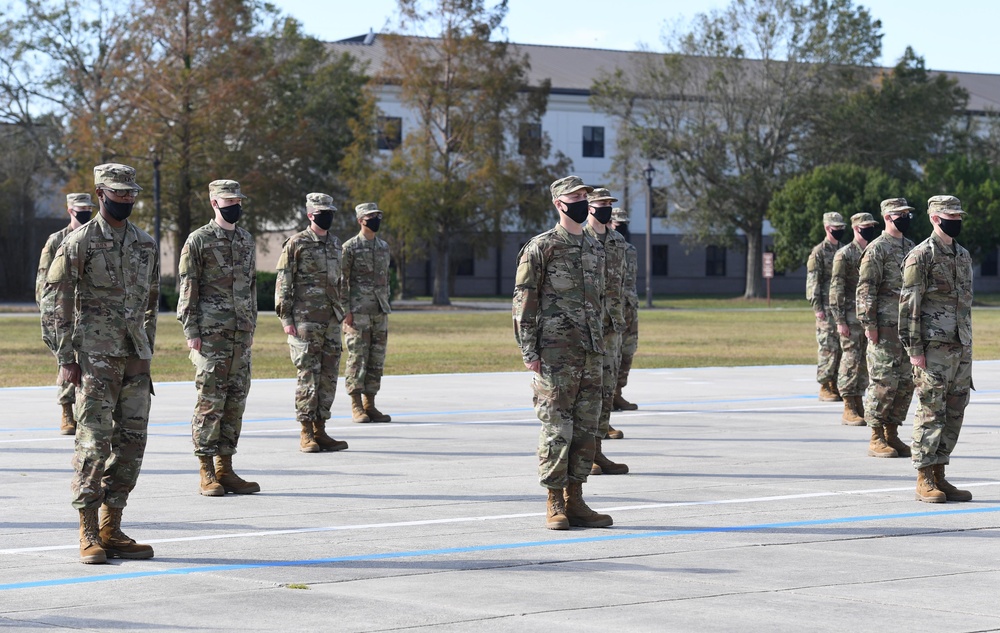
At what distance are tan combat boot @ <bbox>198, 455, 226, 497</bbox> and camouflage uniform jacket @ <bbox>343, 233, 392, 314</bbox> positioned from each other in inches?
182

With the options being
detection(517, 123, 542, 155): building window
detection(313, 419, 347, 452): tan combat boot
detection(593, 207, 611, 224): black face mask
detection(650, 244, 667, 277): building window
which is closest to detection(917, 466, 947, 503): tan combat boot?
detection(593, 207, 611, 224): black face mask

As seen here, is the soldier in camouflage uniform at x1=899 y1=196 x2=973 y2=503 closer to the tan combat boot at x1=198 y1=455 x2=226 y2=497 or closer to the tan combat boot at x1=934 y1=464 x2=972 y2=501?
the tan combat boot at x1=934 y1=464 x2=972 y2=501

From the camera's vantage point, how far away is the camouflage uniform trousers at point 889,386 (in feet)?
43.5

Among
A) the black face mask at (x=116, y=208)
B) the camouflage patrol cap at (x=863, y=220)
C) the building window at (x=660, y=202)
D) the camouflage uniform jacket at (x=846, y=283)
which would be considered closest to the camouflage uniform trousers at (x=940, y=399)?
the camouflage patrol cap at (x=863, y=220)

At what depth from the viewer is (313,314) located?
44.3 feet

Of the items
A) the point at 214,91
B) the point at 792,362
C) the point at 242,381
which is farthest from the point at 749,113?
the point at 242,381

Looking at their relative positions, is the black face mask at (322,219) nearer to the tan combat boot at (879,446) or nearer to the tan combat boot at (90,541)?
the tan combat boot at (879,446)

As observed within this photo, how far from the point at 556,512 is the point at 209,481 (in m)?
2.85

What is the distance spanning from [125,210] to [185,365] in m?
17.0

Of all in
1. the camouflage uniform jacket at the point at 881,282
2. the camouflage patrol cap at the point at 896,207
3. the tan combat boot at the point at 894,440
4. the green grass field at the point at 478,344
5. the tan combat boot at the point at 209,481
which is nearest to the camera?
the tan combat boot at the point at 209,481

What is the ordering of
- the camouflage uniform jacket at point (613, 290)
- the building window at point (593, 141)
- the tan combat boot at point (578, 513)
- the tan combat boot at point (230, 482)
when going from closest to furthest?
the tan combat boot at point (578, 513) < the tan combat boot at point (230, 482) < the camouflage uniform jacket at point (613, 290) < the building window at point (593, 141)

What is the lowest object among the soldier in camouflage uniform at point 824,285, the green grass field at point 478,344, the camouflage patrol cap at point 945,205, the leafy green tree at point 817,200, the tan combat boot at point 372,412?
the green grass field at point 478,344

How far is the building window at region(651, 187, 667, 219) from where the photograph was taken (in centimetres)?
7306

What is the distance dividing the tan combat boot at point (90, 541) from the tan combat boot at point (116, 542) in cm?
7
